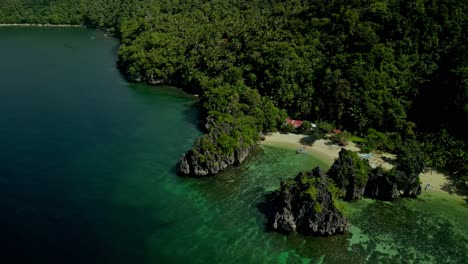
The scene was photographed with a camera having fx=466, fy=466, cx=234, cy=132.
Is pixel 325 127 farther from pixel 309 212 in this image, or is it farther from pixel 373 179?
pixel 309 212

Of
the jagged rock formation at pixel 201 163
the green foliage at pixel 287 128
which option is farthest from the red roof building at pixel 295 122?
the jagged rock formation at pixel 201 163

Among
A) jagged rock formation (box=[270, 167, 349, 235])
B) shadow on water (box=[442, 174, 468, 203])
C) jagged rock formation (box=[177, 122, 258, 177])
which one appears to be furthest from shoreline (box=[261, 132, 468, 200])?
jagged rock formation (box=[270, 167, 349, 235])

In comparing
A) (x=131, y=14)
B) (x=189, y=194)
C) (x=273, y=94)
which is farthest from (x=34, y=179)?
(x=131, y=14)

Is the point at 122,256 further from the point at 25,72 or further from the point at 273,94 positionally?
the point at 25,72

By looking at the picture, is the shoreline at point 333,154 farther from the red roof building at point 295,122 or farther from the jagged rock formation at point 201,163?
the jagged rock formation at point 201,163

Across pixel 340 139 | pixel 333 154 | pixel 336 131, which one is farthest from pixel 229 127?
pixel 336 131

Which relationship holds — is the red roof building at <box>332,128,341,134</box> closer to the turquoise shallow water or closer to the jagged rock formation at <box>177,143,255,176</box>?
the turquoise shallow water
